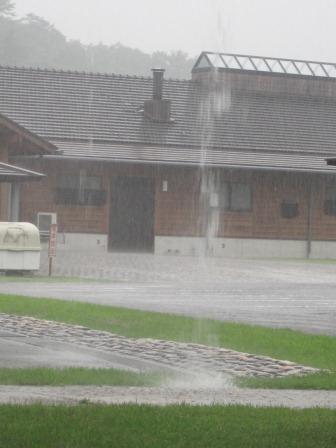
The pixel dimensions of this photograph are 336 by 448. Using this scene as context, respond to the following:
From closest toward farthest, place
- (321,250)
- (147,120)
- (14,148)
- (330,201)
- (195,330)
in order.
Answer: (195,330) → (14,148) → (147,120) → (321,250) → (330,201)

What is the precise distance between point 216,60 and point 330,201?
27.6ft

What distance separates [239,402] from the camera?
423 inches

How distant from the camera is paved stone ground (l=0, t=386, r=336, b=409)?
10.6m

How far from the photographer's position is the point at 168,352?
14.7 meters

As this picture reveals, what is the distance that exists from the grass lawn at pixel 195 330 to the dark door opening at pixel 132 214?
23.9 meters

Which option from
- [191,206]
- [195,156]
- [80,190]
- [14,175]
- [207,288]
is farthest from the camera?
[191,206]

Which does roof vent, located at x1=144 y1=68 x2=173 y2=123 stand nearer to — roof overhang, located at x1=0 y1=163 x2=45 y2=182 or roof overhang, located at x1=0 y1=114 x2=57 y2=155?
roof overhang, located at x1=0 y1=114 x2=57 y2=155

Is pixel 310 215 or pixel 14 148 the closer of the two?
pixel 14 148

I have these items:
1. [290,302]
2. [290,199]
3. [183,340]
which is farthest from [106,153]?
[183,340]

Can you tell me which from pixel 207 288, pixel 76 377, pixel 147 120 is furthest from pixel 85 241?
pixel 76 377

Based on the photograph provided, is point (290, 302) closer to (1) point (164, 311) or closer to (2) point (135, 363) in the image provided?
(1) point (164, 311)

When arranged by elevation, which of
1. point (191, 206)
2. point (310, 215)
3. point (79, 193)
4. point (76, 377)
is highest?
point (79, 193)

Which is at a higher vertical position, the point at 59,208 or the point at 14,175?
the point at 14,175

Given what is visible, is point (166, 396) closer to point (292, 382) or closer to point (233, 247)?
point (292, 382)
